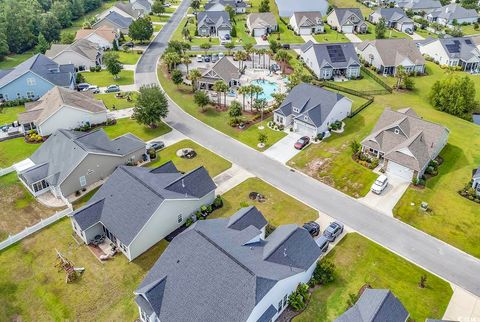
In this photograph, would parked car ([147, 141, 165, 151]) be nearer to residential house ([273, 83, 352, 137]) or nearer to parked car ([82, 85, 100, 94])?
residential house ([273, 83, 352, 137])

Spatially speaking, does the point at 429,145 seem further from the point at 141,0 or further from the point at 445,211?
the point at 141,0

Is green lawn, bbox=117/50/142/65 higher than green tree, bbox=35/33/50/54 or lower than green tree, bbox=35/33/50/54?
lower

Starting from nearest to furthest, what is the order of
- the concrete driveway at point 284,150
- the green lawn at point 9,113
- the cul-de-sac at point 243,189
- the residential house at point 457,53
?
the cul-de-sac at point 243,189
the concrete driveway at point 284,150
the green lawn at point 9,113
the residential house at point 457,53

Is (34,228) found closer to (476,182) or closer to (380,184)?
(380,184)

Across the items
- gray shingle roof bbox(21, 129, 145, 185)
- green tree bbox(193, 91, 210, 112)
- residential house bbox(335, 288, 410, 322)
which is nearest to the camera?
residential house bbox(335, 288, 410, 322)

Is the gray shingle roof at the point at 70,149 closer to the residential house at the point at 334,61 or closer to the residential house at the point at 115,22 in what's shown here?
the residential house at the point at 334,61

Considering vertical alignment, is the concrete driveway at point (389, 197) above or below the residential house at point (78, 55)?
below

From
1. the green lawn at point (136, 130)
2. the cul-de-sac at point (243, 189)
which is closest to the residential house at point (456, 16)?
the cul-de-sac at point (243, 189)

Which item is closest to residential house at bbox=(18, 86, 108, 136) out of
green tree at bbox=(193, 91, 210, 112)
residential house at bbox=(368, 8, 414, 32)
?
green tree at bbox=(193, 91, 210, 112)

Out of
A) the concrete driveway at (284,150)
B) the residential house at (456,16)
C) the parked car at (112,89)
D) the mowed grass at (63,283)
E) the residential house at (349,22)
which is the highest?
the mowed grass at (63,283)
